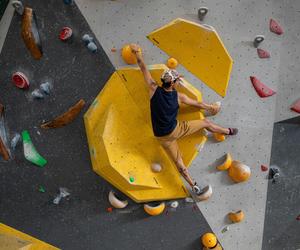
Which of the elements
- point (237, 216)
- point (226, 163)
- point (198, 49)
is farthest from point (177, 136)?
point (237, 216)

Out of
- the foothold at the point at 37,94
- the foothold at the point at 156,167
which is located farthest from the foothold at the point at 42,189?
the foothold at the point at 156,167

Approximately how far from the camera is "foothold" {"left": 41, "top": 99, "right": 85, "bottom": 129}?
3.27 meters

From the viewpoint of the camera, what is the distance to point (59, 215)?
11.2 feet

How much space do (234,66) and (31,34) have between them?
1.49m

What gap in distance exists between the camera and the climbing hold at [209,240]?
336 centimetres

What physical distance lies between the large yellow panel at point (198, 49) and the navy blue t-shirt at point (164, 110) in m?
0.35

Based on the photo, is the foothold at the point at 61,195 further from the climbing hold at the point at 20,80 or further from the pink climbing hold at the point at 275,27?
the pink climbing hold at the point at 275,27

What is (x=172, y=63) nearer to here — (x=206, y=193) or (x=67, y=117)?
(x=67, y=117)

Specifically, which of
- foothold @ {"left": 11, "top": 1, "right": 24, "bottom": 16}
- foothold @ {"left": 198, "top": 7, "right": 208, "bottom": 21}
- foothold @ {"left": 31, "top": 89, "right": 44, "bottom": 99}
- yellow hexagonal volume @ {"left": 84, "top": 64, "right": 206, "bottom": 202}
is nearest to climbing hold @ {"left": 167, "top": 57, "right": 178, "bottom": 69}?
yellow hexagonal volume @ {"left": 84, "top": 64, "right": 206, "bottom": 202}

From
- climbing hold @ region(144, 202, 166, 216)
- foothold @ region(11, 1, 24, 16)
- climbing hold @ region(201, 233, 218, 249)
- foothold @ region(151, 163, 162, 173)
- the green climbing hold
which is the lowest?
climbing hold @ region(201, 233, 218, 249)

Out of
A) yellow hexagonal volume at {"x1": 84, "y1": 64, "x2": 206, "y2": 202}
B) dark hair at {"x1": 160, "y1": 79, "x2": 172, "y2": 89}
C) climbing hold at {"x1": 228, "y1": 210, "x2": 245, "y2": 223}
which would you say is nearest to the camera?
dark hair at {"x1": 160, "y1": 79, "x2": 172, "y2": 89}

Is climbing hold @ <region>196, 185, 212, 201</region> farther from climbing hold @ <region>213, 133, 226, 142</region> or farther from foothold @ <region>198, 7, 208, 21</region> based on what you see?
foothold @ <region>198, 7, 208, 21</region>

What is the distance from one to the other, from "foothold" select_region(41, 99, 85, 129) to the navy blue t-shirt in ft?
2.05

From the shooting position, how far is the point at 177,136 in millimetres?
3049
